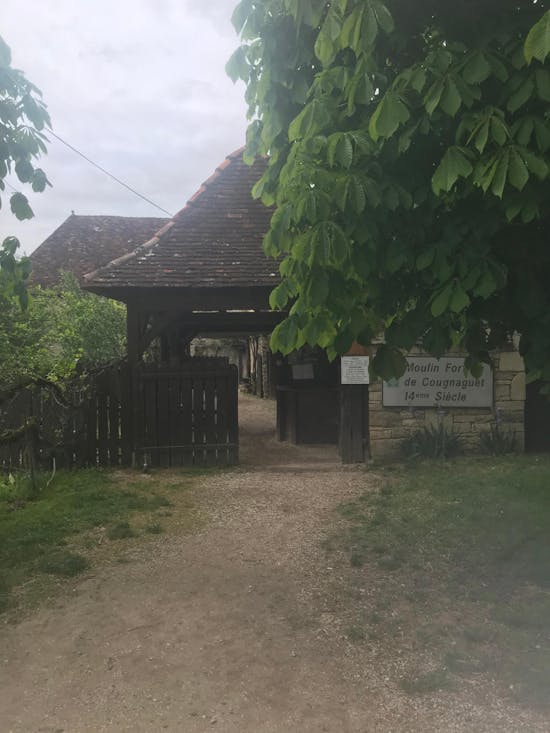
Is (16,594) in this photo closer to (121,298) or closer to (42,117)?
(42,117)

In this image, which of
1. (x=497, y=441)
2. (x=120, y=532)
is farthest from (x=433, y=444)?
(x=120, y=532)

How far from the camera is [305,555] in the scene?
17.3ft

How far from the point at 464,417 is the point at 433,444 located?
68 cm

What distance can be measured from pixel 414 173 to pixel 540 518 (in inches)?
150

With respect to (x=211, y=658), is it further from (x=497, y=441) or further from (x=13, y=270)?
(x=497, y=441)

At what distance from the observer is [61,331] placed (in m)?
12.5

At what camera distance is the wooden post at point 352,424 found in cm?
939

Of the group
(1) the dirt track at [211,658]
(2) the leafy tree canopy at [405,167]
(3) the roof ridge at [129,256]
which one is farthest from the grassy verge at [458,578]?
(3) the roof ridge at [129,256]

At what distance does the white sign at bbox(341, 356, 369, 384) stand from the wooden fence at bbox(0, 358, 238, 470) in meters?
1.58

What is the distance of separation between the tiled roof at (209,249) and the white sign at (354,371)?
1579 millimetres

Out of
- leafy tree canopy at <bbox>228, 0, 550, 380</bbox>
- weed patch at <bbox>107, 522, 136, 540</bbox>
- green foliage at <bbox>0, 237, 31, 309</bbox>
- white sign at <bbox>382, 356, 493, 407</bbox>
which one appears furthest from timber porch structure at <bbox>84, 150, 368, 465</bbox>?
leafy tree canopy at <bbox>228, 0, 550, 380</bbox>

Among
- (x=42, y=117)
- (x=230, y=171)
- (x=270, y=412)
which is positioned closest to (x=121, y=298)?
(x=230, y=171)

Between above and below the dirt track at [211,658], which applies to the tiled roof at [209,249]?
above

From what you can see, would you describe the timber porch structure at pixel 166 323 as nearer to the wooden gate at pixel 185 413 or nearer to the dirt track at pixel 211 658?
the wooden gate at pixel 185 413
